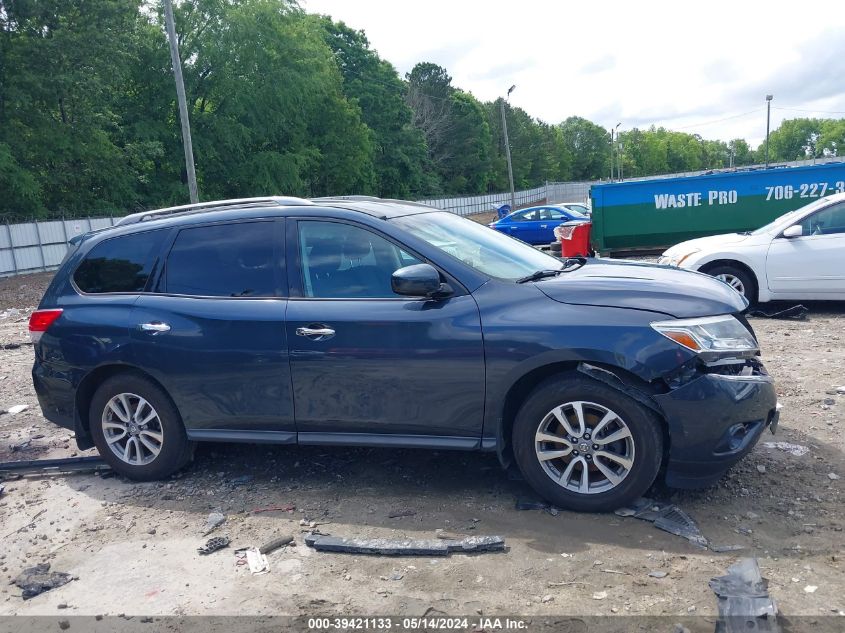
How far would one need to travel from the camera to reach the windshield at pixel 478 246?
4570 millimetres

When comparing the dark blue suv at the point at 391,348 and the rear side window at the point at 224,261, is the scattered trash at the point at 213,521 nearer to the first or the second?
the dark blue suv at the point at 391,348

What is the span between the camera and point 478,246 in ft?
16.1

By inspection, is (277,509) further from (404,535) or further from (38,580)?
(38,580)

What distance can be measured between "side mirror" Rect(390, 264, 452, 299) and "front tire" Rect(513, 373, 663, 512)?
85cm

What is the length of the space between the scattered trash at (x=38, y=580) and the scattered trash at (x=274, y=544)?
3.42 feet

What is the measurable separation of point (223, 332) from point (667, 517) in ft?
9.63

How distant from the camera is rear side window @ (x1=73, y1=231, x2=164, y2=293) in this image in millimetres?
5207

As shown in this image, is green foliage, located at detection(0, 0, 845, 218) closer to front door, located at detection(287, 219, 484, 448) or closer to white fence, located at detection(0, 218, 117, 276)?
white fence, located at detection(0, 218, 117, 276)

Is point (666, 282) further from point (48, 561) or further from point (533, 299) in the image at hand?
point (48, 561)

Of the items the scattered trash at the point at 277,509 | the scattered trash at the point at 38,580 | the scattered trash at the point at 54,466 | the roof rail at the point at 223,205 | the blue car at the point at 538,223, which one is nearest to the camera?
the scattered trash at the point at 38,580

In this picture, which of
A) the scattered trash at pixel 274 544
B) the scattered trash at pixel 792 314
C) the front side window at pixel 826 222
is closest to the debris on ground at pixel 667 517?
the scattered trash at pixel 274 544

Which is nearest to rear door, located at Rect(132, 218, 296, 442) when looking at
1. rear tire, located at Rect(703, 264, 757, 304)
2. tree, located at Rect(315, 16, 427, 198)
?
rear tire, located at Rect(703, 264, 757, 304)

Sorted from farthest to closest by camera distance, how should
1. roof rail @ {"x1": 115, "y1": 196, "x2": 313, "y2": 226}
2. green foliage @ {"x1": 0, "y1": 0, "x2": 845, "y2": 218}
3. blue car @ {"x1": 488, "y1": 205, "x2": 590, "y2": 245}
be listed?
green foliage @ {"x1": 0, "y1": 0, "x2": 845, "y2": 218} → blue car @ {"x1": 488, "y1": 205, "x2": 590, "y2": 245} → roof rail @ {"x1": 115, "y1": 196, "x2": 313, "y2": 226}

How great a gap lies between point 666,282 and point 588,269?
61 cm
